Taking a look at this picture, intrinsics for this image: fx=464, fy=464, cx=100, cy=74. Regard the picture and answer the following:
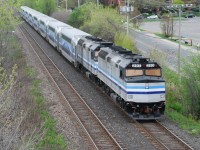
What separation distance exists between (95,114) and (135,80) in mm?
3240

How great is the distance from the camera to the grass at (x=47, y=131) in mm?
18156

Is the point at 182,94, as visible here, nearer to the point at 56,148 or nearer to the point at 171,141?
the point at 171,141

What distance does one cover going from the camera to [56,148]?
1784cm

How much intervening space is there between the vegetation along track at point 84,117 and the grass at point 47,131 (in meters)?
1.15

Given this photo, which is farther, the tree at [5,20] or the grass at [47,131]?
the tree at [5,20]

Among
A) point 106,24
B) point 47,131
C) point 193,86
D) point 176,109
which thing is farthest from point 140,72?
point 106,24

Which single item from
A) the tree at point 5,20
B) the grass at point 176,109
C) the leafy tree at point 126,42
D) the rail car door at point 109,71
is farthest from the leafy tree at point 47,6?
the rail car door at point 109,71

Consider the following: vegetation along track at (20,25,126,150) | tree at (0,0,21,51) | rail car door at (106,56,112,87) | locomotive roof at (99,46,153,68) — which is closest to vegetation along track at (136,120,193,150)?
vegetation along track at (20,25,126,150)

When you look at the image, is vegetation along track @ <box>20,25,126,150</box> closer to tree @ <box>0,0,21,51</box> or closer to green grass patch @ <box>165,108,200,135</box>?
green grass patch @ <box>165,108,200,135</box>

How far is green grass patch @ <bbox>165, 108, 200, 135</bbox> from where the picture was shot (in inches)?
844

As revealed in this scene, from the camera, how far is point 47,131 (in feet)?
67.1

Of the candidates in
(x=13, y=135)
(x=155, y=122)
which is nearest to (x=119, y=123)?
(x=155, y=122)

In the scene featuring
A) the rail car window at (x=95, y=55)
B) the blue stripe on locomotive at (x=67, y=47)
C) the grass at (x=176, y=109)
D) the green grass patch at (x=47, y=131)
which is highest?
the rail car window at (x=95, y=55)

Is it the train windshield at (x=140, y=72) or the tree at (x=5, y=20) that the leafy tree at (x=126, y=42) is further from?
the train windshield at (x=140, y=72)
